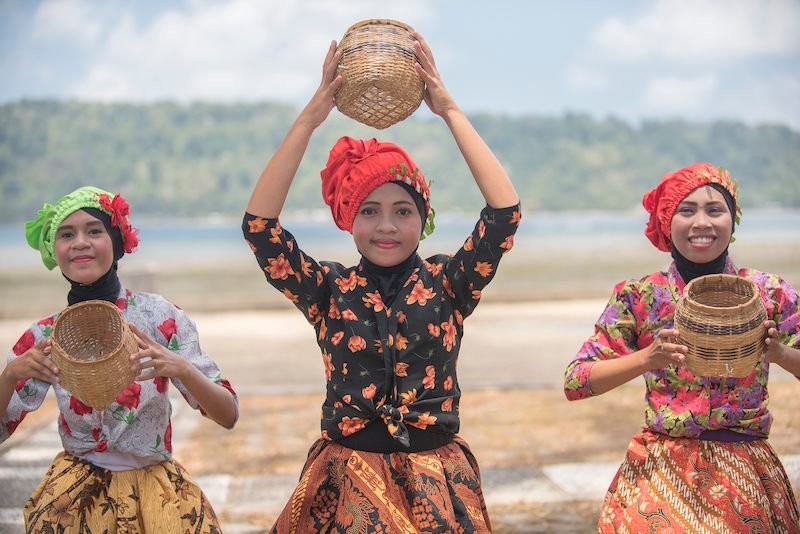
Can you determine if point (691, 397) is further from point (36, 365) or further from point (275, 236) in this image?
point (36, 365)

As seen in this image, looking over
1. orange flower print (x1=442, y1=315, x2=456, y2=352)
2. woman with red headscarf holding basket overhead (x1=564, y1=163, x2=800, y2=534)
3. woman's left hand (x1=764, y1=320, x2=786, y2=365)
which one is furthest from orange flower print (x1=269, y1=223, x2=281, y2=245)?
→ woman's left hand (x1=764, y1=320, x2=786, y2=365)

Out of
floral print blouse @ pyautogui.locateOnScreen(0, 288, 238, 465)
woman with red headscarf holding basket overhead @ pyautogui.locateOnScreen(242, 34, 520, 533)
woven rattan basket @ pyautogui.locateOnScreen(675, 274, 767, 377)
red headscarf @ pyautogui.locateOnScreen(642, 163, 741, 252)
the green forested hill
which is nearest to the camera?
woven rattan basket @ pyautogui.locateOnScreen(675, 274, 767, 377)

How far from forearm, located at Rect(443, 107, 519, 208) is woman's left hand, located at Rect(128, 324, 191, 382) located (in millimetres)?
1196

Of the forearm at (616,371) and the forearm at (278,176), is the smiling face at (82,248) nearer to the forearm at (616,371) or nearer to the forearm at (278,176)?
the forearm at (278,176)

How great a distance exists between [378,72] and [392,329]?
880mm

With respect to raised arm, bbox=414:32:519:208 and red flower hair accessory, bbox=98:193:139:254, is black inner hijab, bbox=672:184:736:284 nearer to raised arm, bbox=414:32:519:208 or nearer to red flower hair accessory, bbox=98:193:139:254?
raised arm, bbox=414:32:519:208

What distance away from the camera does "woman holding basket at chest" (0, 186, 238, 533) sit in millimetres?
3348

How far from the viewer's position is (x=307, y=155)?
141 m

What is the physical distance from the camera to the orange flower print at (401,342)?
3.31 m

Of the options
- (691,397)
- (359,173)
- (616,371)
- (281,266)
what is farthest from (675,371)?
(281,266)

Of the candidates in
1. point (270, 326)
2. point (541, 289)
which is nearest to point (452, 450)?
point (270, 326)

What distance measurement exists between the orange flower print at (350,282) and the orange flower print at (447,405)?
50 centimetres

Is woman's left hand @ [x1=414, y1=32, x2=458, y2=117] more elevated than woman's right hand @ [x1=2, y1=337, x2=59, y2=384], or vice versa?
woman's left hand @ [x1=414, y1=32, x2=458, y2=117]

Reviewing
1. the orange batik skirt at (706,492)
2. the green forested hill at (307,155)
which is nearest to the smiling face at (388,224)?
Answer: the orange batik skirt at (706,492)
